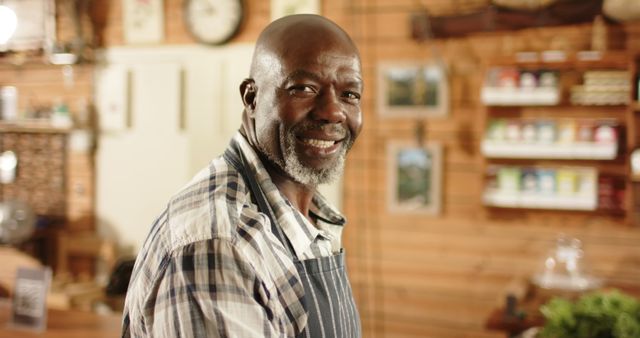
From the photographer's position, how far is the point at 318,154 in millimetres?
1248

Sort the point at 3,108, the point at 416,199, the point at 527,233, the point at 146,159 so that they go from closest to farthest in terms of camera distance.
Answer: the point at 527,233 → the point at 416,199 → the point at 146,159 → the point at 3,108

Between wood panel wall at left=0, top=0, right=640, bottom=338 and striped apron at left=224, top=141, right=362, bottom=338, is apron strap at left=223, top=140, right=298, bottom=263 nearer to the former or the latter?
striped apron at left=224, top=141, right=362, bottom=338

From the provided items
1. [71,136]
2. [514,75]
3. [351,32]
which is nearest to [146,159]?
[71,136]

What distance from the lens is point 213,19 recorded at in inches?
185

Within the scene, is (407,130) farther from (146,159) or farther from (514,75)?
(146,159)

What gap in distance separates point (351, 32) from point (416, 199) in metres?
1.17

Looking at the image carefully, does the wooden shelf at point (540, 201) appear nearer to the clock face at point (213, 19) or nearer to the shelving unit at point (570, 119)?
the shelving unit at point (570, 119)

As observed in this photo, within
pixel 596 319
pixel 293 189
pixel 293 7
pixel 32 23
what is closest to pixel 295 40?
pixel 293 189

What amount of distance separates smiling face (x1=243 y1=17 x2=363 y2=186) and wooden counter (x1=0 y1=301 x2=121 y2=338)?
158 centimetres

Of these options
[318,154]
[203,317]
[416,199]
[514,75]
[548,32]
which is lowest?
[416,199]

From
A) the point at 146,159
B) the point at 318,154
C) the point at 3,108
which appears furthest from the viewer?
the point at 3,108

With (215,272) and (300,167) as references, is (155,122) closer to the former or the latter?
(300,167)

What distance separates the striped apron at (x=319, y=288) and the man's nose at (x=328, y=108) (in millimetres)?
164

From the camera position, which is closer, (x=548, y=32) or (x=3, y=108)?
(x=548, y=32)
